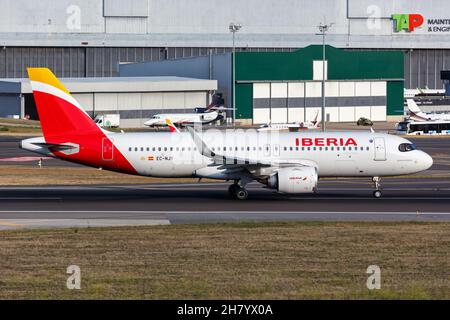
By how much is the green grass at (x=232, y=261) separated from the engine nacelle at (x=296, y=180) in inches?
292

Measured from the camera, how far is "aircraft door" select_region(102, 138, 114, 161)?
1833 inches

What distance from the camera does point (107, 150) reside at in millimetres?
46594

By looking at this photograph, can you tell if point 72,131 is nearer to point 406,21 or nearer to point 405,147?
point 405,147

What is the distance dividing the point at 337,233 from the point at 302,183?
11.1 metres

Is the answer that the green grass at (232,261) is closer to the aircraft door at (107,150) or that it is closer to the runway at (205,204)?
the runway at (205,204)

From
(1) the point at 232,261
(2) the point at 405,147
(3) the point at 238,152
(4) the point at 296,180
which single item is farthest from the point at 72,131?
(1) the point at 232,261

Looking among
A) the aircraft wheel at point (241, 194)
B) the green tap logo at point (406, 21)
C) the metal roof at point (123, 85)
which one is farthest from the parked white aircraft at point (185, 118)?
the aircraft wheel at point (241, 194)

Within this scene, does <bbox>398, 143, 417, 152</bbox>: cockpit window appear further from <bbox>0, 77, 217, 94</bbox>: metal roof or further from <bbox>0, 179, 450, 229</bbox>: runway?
<bbox>0, 77, 217, 94</bbox>: metal roof

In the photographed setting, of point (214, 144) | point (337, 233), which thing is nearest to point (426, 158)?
point (214, 144)

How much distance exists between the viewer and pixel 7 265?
25.9m

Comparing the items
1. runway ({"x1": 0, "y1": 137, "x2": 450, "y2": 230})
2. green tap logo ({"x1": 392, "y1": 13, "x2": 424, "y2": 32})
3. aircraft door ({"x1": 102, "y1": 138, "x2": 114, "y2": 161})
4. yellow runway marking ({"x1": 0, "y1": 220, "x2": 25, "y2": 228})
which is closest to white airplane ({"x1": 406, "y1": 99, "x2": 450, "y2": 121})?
green tap logo ({"x1": 392, "y1": 13, "x2": 424, "y2": 32})

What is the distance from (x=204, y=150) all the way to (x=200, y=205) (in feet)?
10.1

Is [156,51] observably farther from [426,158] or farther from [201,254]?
[201,254]

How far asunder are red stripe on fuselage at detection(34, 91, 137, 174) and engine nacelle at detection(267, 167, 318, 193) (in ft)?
26.5
